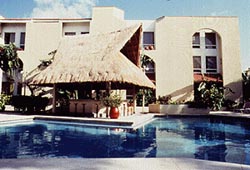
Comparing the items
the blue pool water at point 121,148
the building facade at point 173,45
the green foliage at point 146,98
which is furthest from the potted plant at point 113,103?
the building facade at point 173,45

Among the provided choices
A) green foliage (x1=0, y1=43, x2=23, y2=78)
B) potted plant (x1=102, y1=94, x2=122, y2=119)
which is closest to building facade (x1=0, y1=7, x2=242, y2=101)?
green foliage (x1=0, y1=43, x2=23, y2=78)

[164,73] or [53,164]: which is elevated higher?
[164,73]

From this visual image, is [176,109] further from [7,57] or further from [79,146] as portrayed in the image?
[7,57]

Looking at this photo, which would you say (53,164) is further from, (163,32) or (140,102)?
(163,32)

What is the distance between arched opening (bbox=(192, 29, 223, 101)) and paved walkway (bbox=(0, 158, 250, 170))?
23.0 meters

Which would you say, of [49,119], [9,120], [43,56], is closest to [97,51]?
[49,119]

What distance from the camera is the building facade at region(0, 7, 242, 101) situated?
25.5m

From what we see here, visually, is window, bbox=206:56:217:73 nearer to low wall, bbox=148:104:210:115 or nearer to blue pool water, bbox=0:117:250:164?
low wall, bbox=148:104:210:115

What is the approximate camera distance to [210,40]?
2758 centimetres

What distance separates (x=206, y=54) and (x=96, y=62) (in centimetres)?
1731

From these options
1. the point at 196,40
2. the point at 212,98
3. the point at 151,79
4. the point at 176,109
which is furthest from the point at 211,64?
the point at 176,109

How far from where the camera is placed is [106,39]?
17.1 m

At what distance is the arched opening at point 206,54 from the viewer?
1056 inches

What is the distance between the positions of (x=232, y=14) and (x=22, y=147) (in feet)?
89.3
